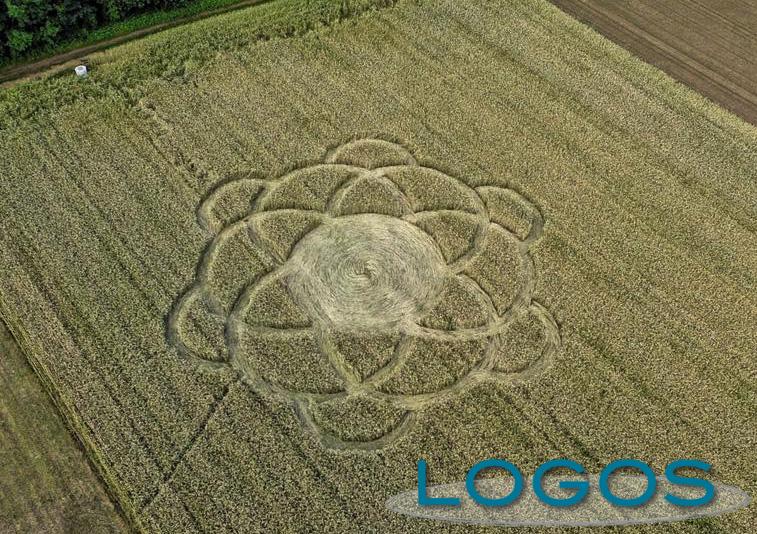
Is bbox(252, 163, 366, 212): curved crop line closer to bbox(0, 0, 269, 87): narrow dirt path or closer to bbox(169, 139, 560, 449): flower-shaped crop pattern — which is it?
bbox(169, 139, 560, 449): flower-shaped crop pattern

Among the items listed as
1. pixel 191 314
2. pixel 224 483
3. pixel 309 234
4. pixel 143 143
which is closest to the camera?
pixel 224 483

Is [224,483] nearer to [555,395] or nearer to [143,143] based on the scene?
[555,395]

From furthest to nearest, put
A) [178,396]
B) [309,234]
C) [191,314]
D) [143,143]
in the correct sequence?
[143,143], [309,234], [191,314], [178,396]

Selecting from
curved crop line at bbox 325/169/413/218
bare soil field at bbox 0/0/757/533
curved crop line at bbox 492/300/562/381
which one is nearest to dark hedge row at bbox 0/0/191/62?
bare soil field at bbox 0/0/757/533

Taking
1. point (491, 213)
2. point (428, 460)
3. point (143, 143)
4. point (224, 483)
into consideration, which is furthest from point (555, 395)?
point (143, 143)

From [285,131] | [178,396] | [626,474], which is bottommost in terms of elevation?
[626,474]
